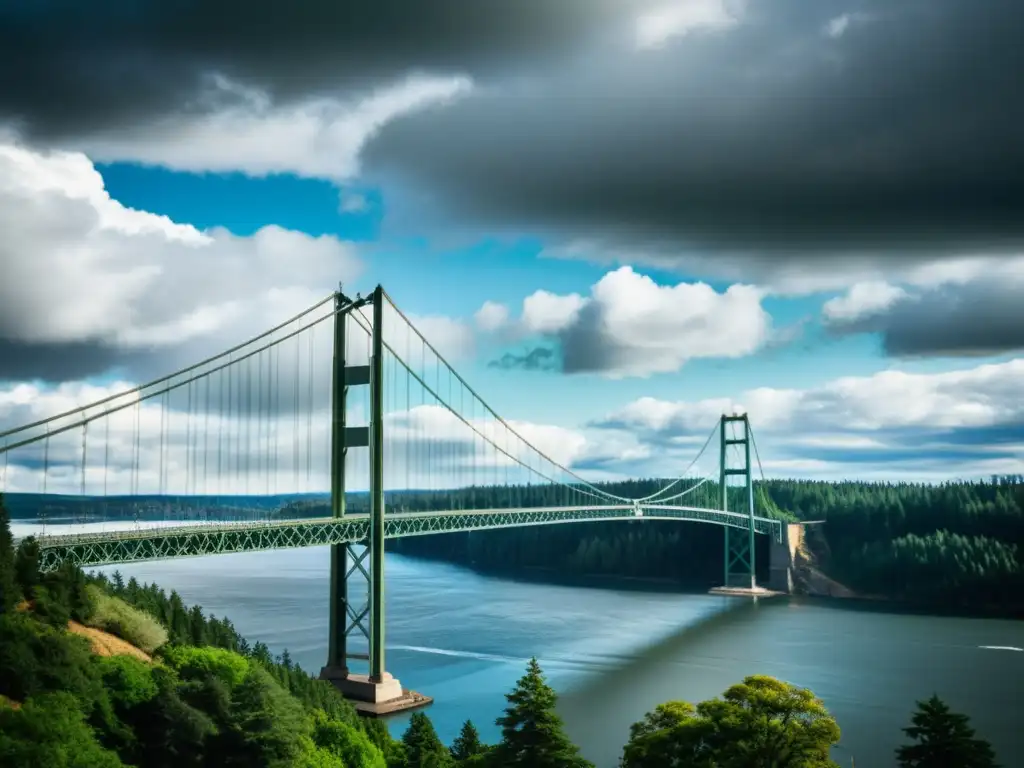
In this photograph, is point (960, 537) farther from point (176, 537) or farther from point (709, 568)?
point (176, 537)

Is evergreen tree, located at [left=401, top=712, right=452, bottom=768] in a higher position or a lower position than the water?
higher

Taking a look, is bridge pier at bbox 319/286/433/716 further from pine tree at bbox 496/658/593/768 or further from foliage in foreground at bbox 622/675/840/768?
foliage in foreground at bbox 622/675/840/768

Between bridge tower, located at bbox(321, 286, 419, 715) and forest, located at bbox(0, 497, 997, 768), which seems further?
bridge tower, located at bbox(321, 286, 419, 715)

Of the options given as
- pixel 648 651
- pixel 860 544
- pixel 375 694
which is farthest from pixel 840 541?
pixel 375 694

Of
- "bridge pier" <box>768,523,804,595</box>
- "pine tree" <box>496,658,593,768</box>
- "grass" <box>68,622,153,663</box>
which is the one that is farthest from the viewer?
"bridge pier" <box>768,523,804,595</box>

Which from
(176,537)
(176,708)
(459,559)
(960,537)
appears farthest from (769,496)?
(176,708)

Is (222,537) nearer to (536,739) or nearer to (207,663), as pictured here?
(207,663)

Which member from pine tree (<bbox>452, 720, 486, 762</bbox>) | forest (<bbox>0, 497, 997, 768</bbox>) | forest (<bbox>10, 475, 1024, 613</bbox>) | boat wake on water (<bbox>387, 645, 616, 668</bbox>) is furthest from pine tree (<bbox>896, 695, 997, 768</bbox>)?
forest (<bbox>10, 475, 1024, 613</bbox>)

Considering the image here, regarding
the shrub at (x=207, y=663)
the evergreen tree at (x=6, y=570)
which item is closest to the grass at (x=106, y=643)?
the shrub at (x=207, y=663)

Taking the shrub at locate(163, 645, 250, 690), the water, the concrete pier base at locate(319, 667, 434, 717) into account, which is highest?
the shrub at locate(163, 645, 250, 690)
